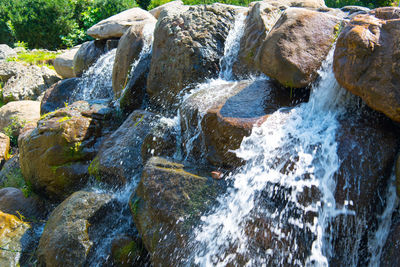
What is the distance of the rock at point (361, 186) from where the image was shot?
9.43ft

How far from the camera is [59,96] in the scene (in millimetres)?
8688

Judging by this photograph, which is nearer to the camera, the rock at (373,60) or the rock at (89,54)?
the rock at (373,60)

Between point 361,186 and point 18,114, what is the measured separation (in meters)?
8.21

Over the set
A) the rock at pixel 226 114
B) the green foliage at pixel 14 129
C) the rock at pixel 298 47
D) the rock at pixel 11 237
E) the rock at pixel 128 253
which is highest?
the rock at pixel 298 47

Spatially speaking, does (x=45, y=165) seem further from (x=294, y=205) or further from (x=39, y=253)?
(x=294, y=205)

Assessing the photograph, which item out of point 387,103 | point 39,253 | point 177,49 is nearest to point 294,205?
point 387,103

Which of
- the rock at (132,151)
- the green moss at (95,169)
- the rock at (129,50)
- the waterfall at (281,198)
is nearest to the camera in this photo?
the waterfall at (281,198)

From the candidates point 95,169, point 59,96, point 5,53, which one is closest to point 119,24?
point 59,96

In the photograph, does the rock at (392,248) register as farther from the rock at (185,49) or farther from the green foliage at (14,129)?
the green foliage at (14,129)

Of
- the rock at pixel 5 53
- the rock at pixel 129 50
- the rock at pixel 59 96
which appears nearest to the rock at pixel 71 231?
the rock at pixel 129 50

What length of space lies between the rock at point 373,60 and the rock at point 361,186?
0.28m

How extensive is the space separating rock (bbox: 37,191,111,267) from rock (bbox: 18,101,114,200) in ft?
3.48

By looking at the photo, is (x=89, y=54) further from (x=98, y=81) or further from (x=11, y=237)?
(x=11, y=237)

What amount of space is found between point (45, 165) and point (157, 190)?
252 cm
